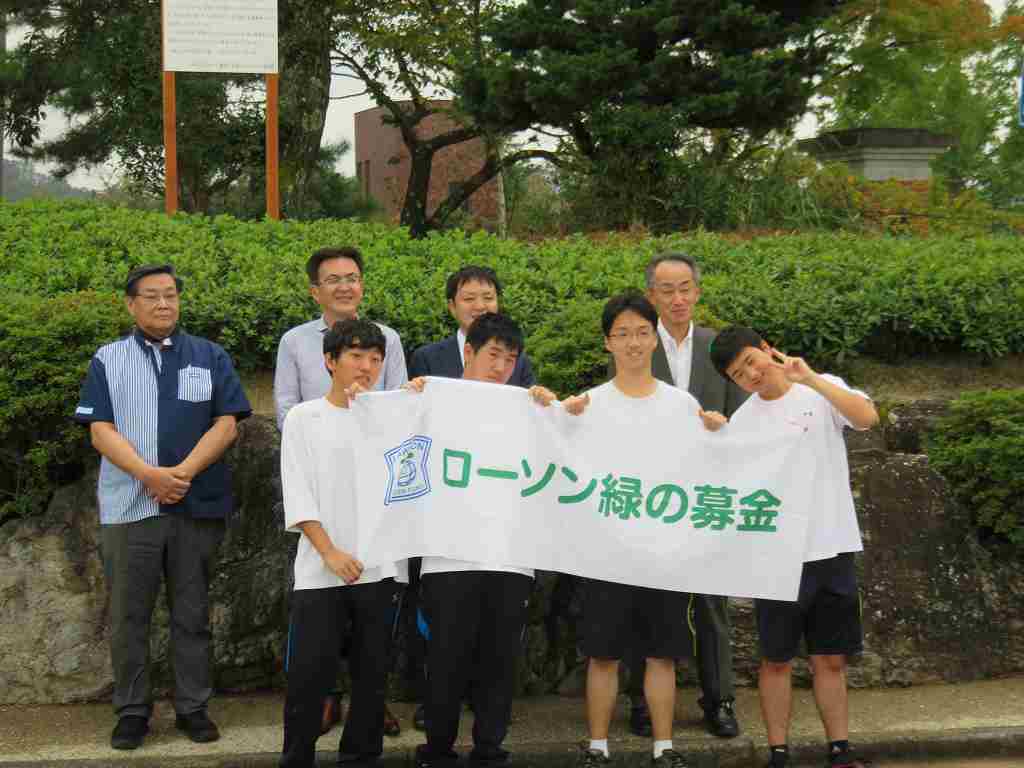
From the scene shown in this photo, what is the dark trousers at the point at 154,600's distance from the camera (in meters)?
5.56

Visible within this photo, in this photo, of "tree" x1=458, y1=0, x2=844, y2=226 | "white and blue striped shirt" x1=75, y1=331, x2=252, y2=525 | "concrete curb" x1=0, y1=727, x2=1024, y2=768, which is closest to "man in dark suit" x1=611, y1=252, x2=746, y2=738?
"concrete curb" x1=0, y1=727, x2=1024, y2=768

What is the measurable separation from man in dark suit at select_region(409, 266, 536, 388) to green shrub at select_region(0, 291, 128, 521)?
1583mm

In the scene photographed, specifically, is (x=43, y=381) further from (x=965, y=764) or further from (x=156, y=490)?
(x=965, y=764)

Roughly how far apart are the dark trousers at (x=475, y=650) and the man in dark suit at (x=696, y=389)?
767mm

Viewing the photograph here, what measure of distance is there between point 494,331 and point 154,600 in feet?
6.41

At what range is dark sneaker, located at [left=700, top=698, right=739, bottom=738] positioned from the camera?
5691 millimetres

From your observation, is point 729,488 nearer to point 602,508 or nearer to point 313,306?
point 602,508

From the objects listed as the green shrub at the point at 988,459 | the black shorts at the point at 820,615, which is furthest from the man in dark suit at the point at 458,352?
the green shrub at the point at 988,459

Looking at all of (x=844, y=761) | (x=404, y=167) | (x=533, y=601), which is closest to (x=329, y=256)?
(x=533, y=601)

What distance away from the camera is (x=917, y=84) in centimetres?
1734

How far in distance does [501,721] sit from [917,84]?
1442 centimetres

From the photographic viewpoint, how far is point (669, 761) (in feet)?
16.7

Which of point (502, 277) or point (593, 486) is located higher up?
point (502, 277)

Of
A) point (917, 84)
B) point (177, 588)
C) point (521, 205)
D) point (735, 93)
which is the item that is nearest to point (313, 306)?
point (177, 588)
